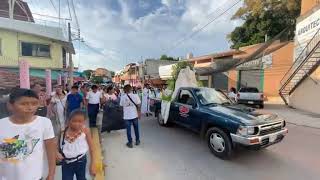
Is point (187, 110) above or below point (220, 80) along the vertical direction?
below

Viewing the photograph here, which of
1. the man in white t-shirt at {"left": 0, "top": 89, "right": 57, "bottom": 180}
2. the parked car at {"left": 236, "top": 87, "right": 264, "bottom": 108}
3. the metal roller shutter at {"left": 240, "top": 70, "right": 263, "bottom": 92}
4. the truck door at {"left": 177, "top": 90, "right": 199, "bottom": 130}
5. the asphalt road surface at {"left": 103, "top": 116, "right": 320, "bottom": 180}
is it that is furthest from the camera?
the metal roller shutter at {"left": 240, "top": 70, "right": 263, "bottom": 92}

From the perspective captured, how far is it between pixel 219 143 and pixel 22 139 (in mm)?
4434

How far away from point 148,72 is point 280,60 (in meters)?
18.1

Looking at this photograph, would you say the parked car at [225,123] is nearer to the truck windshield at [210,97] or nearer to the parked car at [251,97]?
the truck windshield at [210,97]

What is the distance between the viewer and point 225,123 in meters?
5.49

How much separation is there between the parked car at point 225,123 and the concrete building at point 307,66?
10.4 m

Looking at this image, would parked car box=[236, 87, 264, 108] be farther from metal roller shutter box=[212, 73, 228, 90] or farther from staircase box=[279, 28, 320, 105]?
metal roller shutter box=[212, 73, 228, 90]

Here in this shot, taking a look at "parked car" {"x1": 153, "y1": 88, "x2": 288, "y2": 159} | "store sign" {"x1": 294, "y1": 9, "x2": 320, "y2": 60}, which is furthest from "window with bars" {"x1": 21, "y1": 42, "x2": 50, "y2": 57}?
"store sign" {"x1": 294, "y1": 9, "x2": 320, "y2": 60}

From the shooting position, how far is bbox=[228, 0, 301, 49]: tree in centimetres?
2816

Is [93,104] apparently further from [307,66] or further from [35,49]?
[35,49]

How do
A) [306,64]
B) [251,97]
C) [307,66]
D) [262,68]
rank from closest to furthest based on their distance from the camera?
1. [307,66]
2. [306,64]
3. [251,97]
4. [262,68]

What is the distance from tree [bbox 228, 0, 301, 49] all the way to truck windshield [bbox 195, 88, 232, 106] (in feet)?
80.2

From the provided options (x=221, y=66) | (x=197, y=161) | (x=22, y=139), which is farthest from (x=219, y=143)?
(x=221, y=66)

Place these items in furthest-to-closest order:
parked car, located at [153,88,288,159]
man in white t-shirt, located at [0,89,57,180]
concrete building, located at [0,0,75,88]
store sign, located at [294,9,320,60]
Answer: concrete building, located at [0,0,75,88] < store sign, located at [294,9,320,60] < parked car, located at [153,88,288,159] < man in white t-shirt, located at [0,89,57,180]
